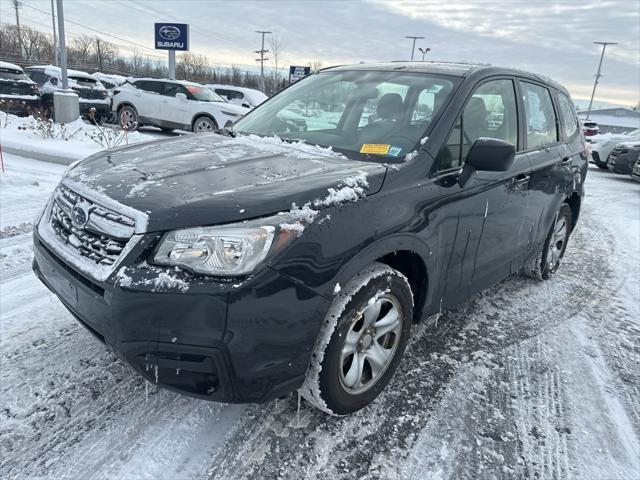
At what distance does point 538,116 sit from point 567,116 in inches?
35.1

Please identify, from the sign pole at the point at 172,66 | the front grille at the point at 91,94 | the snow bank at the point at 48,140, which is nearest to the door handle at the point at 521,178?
the snow bank at the point at 48,140

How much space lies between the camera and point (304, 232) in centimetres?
198

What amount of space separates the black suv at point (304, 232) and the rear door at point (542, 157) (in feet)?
0.33

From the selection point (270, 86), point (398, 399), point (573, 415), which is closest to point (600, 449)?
point (573, 415)

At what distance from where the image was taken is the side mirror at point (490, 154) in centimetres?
267

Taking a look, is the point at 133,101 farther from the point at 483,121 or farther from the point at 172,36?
the point at 483,121

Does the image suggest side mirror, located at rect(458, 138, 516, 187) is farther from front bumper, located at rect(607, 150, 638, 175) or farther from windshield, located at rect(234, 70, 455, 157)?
front bumper, located at rect(607, 150, 638, 175)

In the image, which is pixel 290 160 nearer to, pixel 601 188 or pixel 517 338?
pixel 517 338

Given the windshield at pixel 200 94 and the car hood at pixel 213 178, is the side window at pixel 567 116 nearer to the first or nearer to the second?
the car hood at pixel 213 178

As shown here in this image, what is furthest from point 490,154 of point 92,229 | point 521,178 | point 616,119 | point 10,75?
point 616,119

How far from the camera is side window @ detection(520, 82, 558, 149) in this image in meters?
3.71

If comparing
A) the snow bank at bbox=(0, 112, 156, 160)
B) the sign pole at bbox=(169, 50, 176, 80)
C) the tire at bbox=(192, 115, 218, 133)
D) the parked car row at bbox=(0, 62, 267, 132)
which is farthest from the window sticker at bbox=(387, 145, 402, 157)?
the sign pole at bbox=(169, 50, 176, 80)

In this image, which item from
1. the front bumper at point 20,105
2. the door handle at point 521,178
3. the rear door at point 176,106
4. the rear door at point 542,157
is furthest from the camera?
the rear door at point 176,106

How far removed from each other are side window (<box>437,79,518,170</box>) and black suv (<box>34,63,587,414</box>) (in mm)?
14
